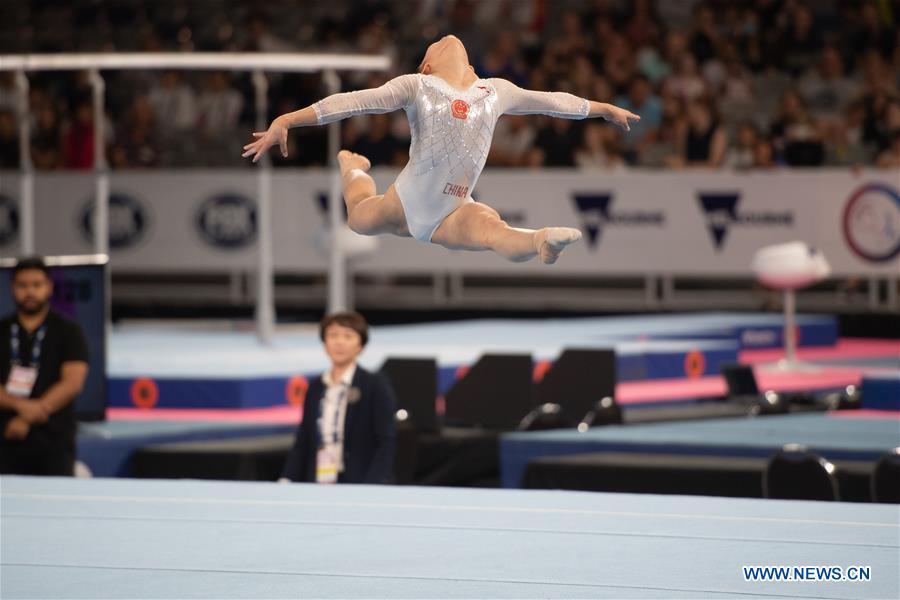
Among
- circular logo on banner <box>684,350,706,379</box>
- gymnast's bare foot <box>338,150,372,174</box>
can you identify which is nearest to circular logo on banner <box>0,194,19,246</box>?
circular logo on banner <box>684,350,706,379</box>

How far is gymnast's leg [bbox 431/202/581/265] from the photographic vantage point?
395 centimetres

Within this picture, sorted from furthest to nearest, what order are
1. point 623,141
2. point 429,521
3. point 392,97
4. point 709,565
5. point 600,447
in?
point 623,141
point 600,447
point 429,521
point 709,565
point 392,97

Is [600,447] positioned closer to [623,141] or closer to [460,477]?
[460,477]

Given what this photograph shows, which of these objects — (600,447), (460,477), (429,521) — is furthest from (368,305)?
(429,521)

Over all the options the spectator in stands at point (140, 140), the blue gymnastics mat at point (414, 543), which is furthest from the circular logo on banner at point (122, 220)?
the blue gymnastics mat at point (414, 543)

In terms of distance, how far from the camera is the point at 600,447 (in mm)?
7820

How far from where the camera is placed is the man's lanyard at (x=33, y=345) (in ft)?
23.3

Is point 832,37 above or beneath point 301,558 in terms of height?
above

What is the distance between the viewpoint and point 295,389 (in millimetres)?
9641

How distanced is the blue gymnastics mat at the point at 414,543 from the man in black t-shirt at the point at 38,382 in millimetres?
1232

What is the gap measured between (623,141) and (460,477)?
6018 mm

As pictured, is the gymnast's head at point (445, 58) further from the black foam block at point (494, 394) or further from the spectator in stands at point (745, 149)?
the spectator in stands at point (745, 149)

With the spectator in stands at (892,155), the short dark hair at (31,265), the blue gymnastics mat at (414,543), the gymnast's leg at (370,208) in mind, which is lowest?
the blue gymnastics mat at (414,543)

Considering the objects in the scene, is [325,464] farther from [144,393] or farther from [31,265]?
[144,393]
